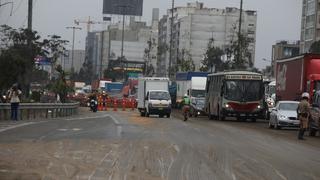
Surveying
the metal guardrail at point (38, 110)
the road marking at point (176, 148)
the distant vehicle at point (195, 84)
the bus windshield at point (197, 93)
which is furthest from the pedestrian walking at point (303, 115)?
the bus windshield at point (197, 93)

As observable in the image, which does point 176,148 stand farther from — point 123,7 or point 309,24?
point 309,24

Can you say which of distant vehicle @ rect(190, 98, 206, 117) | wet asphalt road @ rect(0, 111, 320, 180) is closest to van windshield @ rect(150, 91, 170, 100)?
distant vehicle @ rect(190, 98, 206, 117)

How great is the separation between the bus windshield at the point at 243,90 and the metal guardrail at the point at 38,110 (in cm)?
1087

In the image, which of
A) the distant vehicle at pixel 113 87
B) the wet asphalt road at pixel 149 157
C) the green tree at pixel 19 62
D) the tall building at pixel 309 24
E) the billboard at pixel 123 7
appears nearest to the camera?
the wet asphalt road at pixel 149 157

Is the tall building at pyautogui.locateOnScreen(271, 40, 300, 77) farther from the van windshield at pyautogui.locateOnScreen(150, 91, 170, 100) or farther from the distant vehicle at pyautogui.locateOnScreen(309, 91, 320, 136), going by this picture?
the distant vehicle at pyautogui.locateOnScreen(309, 91, 320, 136)

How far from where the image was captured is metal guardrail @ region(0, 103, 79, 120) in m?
37.0

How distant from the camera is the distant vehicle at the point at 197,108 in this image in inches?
2245

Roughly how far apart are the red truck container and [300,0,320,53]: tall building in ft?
279

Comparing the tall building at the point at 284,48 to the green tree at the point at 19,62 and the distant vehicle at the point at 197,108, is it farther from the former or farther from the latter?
the green tree at the point at 19,62

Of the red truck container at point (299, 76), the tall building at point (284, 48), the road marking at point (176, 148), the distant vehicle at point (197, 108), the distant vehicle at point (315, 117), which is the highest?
the tall building at point (284, 48)

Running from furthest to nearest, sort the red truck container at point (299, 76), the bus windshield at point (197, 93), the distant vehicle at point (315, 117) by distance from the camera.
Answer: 1. the bus windshield at point (197, 93)
2. the red truck container at point (299, 76)
3. the distant vehicle at point (315, 117)

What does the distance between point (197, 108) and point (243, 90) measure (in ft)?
34.0

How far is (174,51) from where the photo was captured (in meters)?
176

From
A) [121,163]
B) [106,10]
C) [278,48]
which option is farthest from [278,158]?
[278,48]
